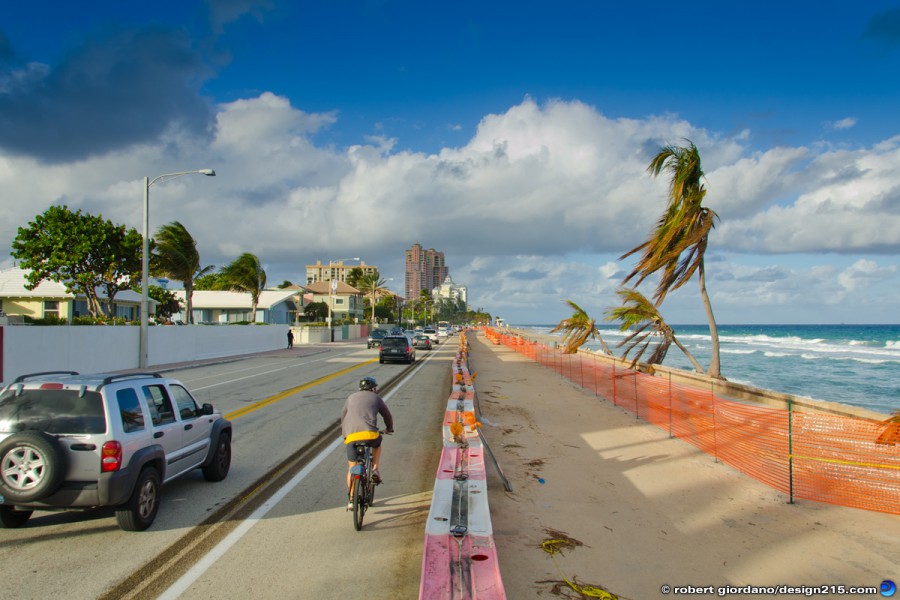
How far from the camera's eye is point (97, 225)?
105 ft

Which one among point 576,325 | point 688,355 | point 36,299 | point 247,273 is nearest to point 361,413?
point 688,355

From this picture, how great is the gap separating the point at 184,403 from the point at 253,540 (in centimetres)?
238

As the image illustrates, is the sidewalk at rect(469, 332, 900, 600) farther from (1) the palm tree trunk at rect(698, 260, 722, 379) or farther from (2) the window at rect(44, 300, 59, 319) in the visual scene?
(2) the window at rect(44, 300, 59, 319)

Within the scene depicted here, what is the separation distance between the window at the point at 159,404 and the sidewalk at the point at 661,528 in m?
3.90

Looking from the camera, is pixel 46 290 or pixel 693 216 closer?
pixel 693 216

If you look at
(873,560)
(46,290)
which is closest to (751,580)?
(873,560)

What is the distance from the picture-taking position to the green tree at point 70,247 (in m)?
31.1

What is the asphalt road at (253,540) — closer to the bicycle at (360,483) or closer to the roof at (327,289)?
the bicycle at (360,483)

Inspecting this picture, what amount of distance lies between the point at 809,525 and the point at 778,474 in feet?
5.81

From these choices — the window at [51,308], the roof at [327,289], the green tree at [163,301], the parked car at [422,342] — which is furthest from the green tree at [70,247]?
the roof at [327,289]

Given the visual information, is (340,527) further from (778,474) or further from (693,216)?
(693,216)

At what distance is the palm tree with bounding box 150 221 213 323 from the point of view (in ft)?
141

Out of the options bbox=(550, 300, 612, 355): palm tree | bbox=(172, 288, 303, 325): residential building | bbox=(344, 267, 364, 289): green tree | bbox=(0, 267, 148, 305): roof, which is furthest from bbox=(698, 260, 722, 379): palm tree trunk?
bbox=(344, 267, 364, 289): green tree

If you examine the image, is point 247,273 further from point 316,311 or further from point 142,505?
point 142,505
